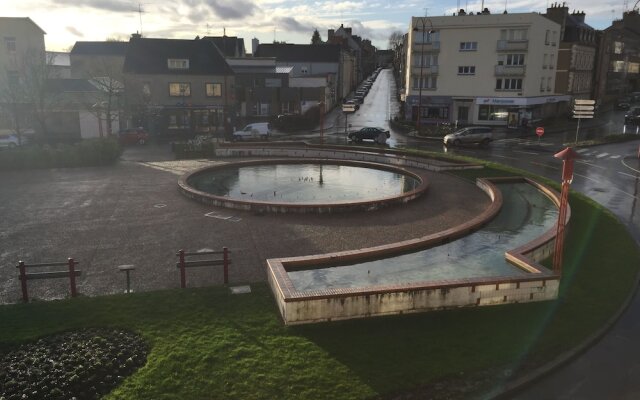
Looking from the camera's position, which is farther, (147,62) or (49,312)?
(147,62)

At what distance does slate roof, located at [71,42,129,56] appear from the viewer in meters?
69.1

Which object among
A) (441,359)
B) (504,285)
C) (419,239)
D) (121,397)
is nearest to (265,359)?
(121,397)

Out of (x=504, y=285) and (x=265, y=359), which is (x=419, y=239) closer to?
(x=504, y=285)

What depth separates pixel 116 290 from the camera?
499 inches

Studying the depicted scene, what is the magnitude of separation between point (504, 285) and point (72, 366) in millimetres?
9145

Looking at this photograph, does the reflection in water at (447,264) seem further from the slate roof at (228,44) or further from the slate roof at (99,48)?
the slate roof at (228,44)

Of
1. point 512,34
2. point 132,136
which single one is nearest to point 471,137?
point 512,34

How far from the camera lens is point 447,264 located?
14555 millimetres

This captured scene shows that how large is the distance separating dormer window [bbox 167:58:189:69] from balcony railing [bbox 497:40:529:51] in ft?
117

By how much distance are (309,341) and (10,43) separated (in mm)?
65543

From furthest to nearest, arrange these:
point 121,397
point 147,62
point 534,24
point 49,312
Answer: point 534,24 → point 147,62 → point 49,312 → point 121,397

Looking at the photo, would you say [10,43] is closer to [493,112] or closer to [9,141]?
[9,141]

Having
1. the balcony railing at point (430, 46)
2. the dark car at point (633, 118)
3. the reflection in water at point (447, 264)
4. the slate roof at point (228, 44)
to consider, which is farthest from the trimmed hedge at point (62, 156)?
the dark car at point (633, 118)

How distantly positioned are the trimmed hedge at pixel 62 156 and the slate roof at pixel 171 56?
79.5ft
